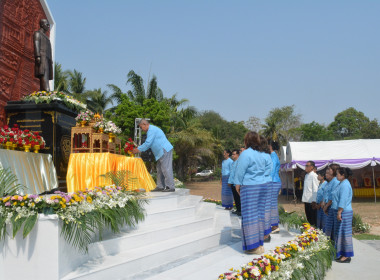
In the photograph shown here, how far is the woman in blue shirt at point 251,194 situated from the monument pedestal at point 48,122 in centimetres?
377

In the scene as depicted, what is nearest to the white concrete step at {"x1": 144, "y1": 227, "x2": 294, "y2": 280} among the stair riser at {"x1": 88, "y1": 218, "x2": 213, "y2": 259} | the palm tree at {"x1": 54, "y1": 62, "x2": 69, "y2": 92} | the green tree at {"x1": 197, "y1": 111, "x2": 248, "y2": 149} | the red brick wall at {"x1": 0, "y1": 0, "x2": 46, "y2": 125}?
the stair riser at {"x1": 88, "y1": 218, "x2": 213, "y2": 259}

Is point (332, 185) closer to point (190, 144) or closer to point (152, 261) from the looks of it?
point (152, 261)

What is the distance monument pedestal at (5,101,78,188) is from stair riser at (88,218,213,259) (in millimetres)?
2824

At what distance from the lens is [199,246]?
4680mm

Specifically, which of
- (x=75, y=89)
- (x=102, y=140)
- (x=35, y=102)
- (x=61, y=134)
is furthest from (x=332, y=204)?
(x=75, y=89)

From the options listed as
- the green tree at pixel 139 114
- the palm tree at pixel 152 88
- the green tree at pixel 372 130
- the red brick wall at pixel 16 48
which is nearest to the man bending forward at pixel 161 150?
the red brick wall at pixel 16 48

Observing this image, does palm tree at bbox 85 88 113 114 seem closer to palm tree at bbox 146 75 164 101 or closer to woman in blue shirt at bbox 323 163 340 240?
palm tree at bbox 146 75 164 101

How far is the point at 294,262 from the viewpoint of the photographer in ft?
12.3

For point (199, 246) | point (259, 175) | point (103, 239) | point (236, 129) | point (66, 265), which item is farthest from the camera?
point (236, 129)

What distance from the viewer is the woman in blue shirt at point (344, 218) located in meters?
5.40

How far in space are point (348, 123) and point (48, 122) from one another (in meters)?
53.0

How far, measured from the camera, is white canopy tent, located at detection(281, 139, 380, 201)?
16281mm

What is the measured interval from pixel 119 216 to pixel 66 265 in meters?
0.85

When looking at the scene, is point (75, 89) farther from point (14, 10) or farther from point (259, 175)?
point (259, 175)
